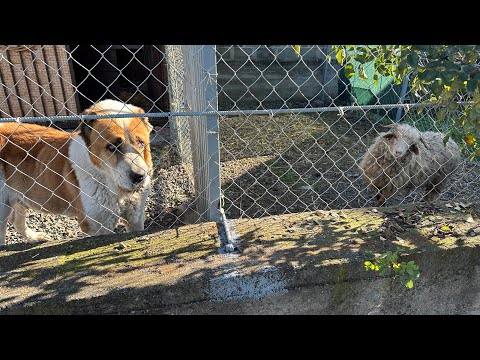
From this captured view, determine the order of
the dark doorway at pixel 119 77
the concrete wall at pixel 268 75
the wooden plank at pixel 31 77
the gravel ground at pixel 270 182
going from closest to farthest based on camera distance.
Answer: the gravel ground at pixel 270 182 < the wooden plank at pixel 31 77 < the dark doorway at pixel 119 77 < the concrete wall at pixel 268 75

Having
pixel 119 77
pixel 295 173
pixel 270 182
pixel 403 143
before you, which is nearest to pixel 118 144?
pixel 270 182

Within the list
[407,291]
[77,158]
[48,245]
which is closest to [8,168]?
[77,158]

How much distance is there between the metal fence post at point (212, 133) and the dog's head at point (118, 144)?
20.1 inches

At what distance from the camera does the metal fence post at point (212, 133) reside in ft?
7.16

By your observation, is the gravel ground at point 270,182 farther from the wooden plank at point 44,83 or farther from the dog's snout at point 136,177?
the wooden plank at point 44,83

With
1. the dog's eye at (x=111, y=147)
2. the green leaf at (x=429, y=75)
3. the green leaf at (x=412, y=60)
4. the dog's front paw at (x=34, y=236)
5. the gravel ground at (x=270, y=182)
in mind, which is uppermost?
the green leaf at (x=412, y=60)

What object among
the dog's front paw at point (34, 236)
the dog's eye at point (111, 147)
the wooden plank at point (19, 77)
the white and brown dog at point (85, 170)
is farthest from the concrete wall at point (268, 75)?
the dog's eye at point (111, 147)

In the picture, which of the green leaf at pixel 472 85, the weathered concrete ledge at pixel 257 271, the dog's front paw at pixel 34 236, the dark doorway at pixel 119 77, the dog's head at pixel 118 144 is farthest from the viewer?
the dark doorway at pixel 119 77

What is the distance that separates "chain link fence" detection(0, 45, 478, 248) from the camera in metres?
2.56

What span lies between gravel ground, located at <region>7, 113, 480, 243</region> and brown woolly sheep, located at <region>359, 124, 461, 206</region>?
197mm

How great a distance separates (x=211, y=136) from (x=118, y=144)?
665mm

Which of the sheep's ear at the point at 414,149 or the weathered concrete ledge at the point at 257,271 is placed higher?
the sheep's ear at the point at 414,149

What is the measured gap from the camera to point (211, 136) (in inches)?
91.0

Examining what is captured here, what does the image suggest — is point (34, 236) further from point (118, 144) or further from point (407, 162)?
point (407, 162)
